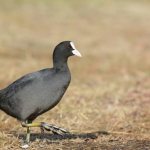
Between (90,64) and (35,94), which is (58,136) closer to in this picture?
(35,94)

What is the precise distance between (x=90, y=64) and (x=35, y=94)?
33.7 feet

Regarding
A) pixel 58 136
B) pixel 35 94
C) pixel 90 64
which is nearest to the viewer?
pixel 35 94

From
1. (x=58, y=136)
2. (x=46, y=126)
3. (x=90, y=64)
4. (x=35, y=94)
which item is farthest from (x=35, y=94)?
(x=90, y=64)

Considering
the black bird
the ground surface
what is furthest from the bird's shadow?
the black bird

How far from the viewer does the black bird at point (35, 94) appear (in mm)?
8938

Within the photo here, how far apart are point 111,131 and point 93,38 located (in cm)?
1342

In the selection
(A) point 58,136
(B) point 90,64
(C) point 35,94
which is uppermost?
(B) point 90,64

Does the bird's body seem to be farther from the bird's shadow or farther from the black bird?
the bird's shadow

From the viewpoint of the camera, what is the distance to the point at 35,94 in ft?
29.4

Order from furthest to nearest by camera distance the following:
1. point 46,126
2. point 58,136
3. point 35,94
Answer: point 58,136, point 46,126, point 35,94

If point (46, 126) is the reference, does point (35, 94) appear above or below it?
above

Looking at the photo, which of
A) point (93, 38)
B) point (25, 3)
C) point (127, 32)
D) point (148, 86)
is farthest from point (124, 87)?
point (25, 3)

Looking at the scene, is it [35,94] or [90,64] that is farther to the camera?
[90,64]

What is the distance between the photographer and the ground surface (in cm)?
1012
